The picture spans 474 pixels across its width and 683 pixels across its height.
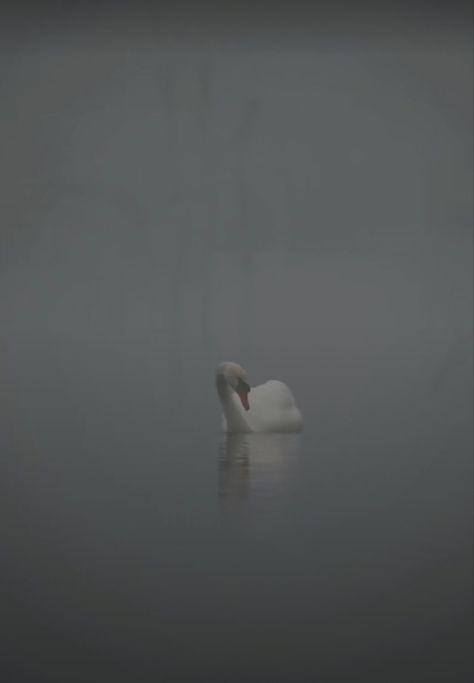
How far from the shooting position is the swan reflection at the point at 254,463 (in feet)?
11.2

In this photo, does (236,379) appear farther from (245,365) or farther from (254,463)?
(245,365)

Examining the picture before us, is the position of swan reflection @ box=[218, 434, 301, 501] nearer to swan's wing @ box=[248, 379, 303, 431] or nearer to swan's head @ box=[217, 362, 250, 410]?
swan's wing @ box=[248, 379, 303, 431]

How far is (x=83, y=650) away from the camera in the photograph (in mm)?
2074

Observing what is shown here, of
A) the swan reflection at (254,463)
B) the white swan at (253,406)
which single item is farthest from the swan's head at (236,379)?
the swan reflection at (254,463)

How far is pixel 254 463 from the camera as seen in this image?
398 centimetres

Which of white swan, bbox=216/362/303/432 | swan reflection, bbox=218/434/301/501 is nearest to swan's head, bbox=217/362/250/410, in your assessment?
white swan, bbox=216/362/303/432

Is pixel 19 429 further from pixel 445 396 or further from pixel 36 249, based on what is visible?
pixel 36 249

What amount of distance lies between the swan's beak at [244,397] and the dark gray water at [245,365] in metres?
0.16

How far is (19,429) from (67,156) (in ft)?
48.0

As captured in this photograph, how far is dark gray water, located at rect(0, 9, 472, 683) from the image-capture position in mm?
2211

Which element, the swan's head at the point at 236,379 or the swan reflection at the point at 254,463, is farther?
the swan's head at the point at 236,379

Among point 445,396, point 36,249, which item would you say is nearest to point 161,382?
point 445,396

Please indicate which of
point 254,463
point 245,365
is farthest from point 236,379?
point 245,365

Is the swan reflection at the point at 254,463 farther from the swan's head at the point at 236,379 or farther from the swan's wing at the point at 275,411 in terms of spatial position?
the swan's head at the point at 236,379
